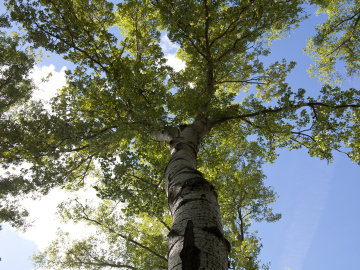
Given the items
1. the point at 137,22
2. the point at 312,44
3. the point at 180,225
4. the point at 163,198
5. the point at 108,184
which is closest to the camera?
the point at 180,225

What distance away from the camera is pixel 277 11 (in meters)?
8.61

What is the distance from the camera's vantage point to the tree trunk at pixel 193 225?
95.0 inches

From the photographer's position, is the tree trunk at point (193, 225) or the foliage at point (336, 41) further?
the foliage at point (336, 41)

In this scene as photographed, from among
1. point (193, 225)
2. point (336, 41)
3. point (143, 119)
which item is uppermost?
point (336, 41)

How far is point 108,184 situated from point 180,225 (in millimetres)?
4056

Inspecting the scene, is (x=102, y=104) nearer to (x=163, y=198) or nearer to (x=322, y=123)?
(x=163, y=198)

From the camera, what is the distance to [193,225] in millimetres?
2824

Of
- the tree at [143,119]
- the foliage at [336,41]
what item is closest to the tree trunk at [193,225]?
the tree at [143,119]

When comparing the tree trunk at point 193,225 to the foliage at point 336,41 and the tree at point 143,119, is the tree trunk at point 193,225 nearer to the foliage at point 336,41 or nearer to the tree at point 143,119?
the tree at point 143,119

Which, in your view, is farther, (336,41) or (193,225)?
(336,41)

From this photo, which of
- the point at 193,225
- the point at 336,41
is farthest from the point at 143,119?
the point at 336,41

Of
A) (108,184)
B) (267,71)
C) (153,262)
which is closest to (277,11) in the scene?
(267,71)

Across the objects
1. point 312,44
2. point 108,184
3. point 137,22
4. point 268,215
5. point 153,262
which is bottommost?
point 153,262

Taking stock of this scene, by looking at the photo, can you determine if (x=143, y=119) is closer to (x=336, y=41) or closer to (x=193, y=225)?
(x=193, y=225)
